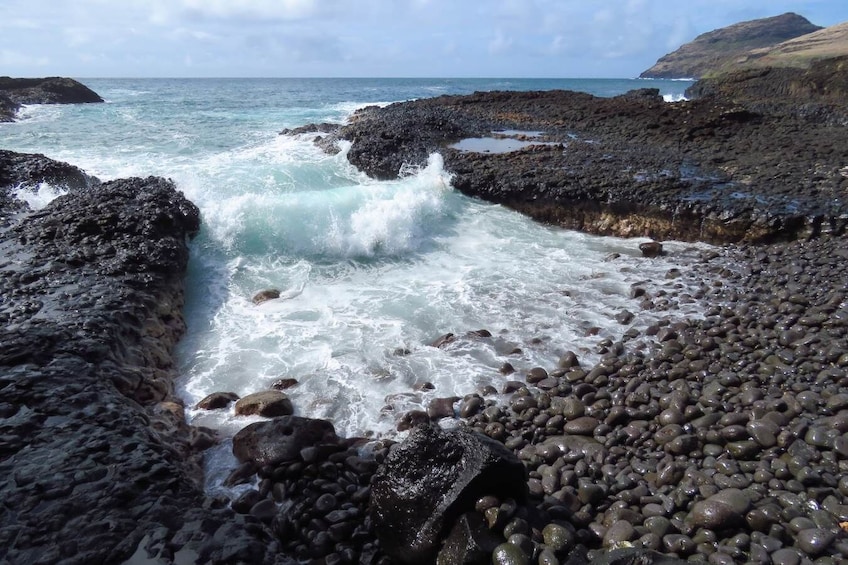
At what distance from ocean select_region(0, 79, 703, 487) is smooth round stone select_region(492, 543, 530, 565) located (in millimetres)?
2567

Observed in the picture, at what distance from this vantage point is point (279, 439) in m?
5.57

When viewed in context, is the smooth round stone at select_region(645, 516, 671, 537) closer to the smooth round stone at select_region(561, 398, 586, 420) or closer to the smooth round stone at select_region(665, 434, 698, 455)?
the smooth round stone at select_region(665, 434, 698, 455)

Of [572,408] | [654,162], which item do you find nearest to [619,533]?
[572,408]

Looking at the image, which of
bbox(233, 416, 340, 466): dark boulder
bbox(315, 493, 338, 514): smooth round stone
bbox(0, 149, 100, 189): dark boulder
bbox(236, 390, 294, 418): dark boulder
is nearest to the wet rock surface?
bbox(0, 149, 100, 189): dark boulder

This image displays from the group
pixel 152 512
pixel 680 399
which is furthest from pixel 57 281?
pixel 680 399

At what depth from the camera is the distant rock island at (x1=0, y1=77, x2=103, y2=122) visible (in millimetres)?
50469

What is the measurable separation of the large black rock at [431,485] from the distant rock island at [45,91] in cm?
6214

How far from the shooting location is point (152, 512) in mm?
4273

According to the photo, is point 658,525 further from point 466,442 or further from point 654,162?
point 654,162

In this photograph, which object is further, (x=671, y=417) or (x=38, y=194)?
(x=38, y=194)

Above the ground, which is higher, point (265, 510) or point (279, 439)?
point (279, 439)

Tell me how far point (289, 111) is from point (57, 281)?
1619 inches

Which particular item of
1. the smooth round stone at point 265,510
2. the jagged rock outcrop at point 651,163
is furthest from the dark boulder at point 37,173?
the smooth round stone at point 265,510

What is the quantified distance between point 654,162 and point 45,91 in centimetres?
6188
